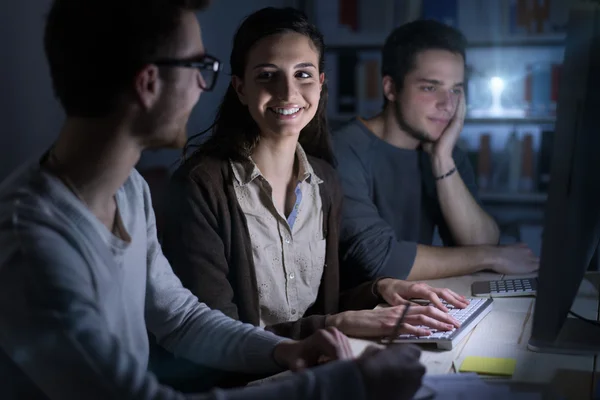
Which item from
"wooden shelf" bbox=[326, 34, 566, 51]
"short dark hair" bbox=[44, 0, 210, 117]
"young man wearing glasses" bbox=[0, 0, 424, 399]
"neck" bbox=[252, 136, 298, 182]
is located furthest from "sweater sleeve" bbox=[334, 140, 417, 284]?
"wooden shelf" bbox=[326, 34, 566, 51]

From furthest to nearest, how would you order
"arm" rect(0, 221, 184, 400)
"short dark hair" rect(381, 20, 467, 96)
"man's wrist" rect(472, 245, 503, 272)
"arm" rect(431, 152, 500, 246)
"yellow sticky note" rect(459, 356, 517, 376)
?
"short dark hair" rect(381, 20, 467, 96) < "arm" rect(431, 152, 500, 246) < "man's wrist" rect(472, 245, 503, 272) < "yellow sticky note" rect(459, 356, 517, 376) < "arm" rect(0, 221, 184, 400)

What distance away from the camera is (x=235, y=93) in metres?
1.54

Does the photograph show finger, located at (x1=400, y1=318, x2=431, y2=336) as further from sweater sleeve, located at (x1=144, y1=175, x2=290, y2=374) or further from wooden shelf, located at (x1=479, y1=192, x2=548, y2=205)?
wooden shelf, located at (x1=479, y1=192, x2=548, y2=205)

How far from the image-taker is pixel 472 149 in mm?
3104

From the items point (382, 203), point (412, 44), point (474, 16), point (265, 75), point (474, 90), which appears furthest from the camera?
point (474, 90)

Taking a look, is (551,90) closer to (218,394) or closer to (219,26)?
(219,26)

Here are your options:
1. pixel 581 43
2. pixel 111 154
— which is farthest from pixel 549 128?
A: pixel 111 154

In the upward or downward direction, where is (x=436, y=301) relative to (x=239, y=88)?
downward

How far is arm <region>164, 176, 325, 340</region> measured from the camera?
1319mm

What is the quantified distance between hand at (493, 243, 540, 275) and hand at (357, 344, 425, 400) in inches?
37.5

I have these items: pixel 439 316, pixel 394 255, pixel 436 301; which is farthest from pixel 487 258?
pixel 439 316

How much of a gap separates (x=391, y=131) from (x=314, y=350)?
1.22 m

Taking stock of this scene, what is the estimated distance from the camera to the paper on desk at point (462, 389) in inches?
33.8

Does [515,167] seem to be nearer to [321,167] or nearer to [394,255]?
[394,255]
